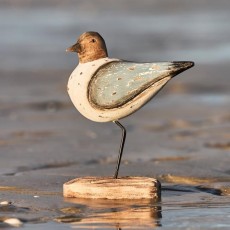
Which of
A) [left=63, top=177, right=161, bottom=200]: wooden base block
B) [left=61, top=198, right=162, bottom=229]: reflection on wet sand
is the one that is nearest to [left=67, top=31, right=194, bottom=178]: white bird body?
[left=63, top=177, right=161, bottom=200]: wooden base block

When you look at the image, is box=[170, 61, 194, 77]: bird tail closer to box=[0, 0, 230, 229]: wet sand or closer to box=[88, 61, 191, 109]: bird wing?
box=[88, 61, 191, 109]: bird wing

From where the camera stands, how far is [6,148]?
331 inches

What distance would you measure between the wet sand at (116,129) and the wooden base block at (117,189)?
85 millimetres

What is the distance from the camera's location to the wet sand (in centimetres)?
591

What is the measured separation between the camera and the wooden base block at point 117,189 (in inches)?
243

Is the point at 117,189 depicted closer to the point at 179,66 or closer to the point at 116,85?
the point at 116,85

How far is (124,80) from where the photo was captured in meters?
6.20

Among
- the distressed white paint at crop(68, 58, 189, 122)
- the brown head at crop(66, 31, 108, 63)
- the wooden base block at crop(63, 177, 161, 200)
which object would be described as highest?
the brown head at crop(66, 31, 108, 63)

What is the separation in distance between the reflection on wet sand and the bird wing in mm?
610

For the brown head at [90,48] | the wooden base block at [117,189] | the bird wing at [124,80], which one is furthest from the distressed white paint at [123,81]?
the wooden base block at [117,189]

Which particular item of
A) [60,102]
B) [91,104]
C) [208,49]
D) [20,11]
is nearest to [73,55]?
[208,49]

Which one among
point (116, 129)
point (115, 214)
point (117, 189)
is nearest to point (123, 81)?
point (117, 189)

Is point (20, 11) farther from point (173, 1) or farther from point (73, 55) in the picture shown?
point (73, 55)

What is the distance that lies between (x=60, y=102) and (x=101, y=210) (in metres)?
5.20
